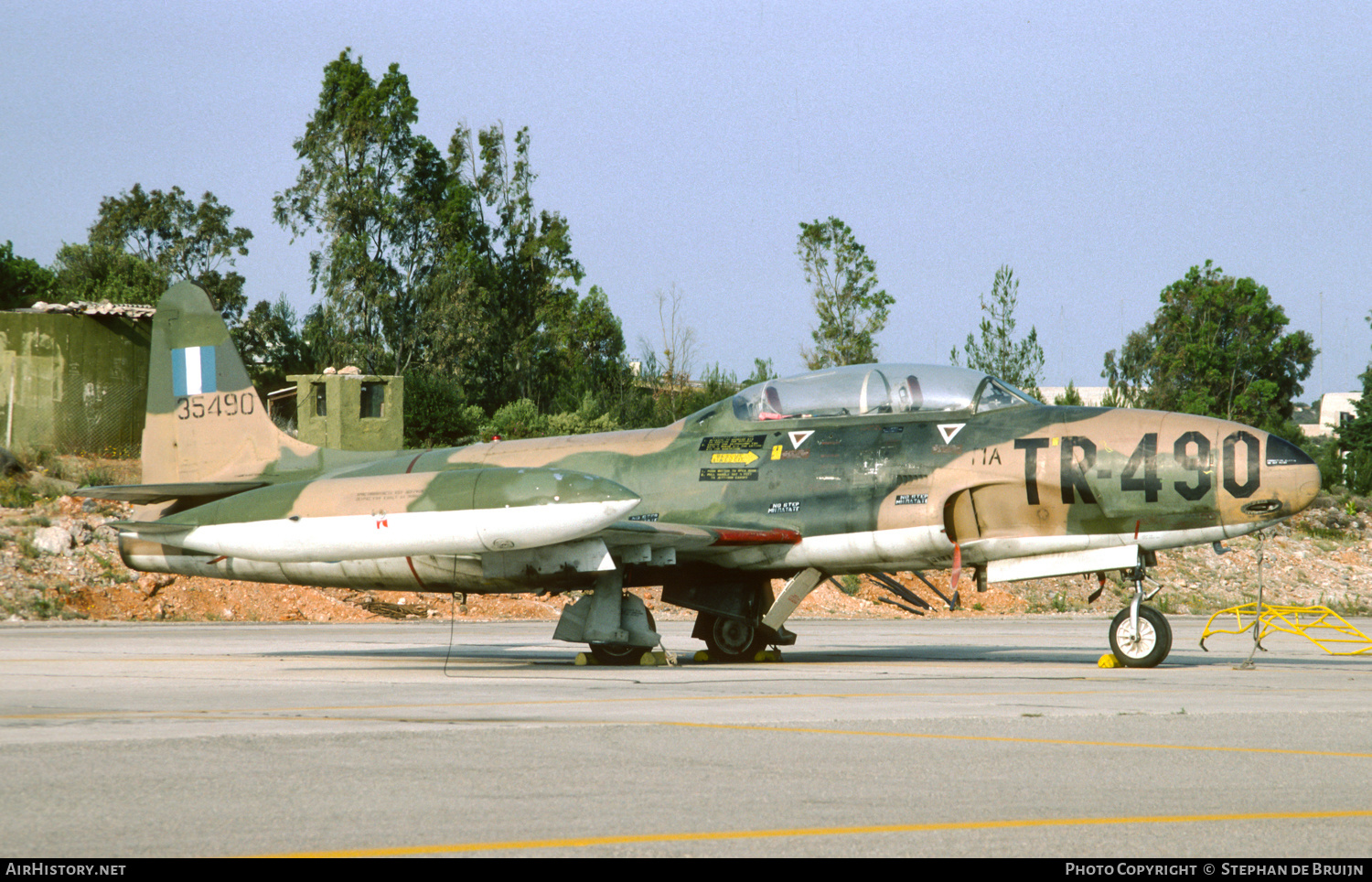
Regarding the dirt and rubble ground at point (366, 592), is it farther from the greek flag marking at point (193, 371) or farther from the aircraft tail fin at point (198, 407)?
the greek flag marking at point (193, 371)

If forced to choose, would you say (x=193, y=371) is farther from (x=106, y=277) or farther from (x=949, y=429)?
(x=106, y=277)

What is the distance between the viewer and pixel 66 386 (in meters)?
35.7

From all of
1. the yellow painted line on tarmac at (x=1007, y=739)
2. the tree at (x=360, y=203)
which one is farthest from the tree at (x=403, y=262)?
the yellow painted line on tarmac at (x=1007, y=739)

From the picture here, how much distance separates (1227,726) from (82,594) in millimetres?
23204

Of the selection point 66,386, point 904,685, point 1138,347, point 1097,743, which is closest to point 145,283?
point 66,386

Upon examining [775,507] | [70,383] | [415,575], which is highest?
[70,383]

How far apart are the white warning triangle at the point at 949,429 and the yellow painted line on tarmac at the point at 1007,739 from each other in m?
6.10

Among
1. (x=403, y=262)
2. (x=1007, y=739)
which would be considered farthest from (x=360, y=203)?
(x=1007, y=739)

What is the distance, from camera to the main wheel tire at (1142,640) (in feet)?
41.5

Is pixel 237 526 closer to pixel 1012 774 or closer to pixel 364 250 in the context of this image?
pixel 1012 774

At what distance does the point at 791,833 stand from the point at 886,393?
943cm

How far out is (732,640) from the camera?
584 inches

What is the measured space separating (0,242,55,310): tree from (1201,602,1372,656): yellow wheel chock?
52.7 m

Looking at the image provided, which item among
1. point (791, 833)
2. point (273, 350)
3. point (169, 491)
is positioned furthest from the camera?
point (273, 350)
